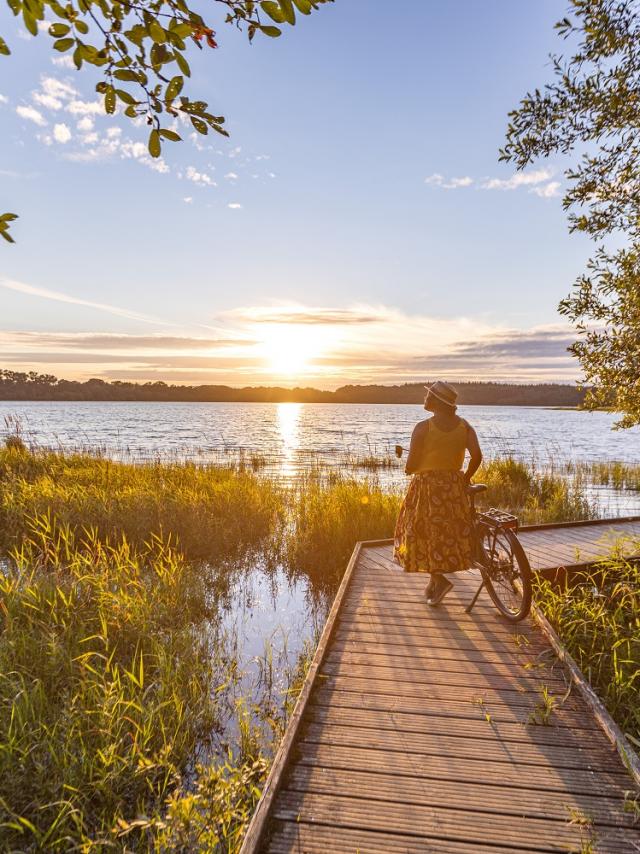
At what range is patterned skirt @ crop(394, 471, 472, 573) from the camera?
572cm

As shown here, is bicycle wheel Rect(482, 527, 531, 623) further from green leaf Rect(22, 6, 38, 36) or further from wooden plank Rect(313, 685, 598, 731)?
green leaf Rect(22, 6, 38, 36)

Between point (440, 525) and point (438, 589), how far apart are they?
965 millimetres

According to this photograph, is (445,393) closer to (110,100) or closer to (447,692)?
(447,692)

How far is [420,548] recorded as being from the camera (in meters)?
5.78

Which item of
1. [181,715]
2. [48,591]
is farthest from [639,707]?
[48,591]

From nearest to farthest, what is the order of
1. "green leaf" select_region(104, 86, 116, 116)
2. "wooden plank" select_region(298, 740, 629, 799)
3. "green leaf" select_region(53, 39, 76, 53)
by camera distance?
"green leaf" select_region(53, 39, 76, 53)
"green leaf" select_region(104, 86, 116, 116)
"wooden plank" select_region(298, 740, 629, 799)

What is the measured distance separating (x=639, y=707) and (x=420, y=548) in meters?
2.29

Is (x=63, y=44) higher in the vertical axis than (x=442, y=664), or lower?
higher

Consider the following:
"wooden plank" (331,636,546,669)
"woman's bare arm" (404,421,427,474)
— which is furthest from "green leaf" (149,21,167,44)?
"wooden plank" (331,636,546,669)

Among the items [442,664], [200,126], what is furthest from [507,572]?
[200,126]

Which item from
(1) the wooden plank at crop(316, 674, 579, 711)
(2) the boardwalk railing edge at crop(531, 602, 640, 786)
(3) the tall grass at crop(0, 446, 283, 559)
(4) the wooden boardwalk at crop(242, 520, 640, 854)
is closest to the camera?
(4) the wooden boardwalk at crop(242, 520, 640, 854)

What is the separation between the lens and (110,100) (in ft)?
7.98

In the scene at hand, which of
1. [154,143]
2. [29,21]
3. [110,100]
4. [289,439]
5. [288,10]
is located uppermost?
[288,10]

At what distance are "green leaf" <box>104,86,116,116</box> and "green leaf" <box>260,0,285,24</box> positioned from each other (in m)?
0.74
